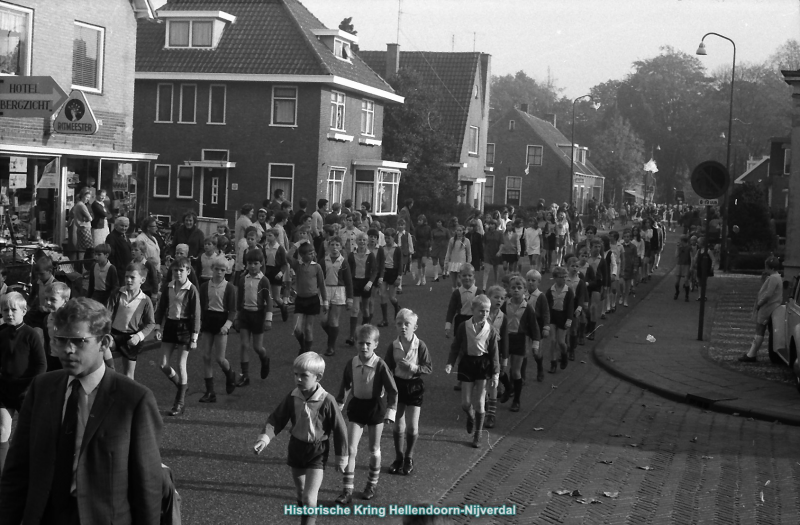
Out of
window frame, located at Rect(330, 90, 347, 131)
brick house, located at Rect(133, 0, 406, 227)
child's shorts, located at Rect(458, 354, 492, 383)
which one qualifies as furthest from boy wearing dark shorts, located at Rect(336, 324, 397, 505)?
Result: window frame, located at Rect(330, 90, 347, 131)

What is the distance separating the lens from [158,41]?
129 ft

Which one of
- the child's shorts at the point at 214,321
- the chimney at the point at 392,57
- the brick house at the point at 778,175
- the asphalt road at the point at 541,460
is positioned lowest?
the asphalt road at the point at 541,460

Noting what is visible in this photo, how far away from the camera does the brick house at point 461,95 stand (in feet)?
179

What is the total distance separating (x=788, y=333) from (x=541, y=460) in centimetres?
684

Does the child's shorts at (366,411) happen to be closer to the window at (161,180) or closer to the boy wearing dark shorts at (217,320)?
the boy wearing dark shorts at (217,320)

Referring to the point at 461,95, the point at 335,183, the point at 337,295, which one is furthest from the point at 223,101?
the point at 337,295

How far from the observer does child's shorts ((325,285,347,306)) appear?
1466 centimetres

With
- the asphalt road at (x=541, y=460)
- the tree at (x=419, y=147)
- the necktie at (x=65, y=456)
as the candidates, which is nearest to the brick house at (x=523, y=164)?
the tree at (x=419, y=147)

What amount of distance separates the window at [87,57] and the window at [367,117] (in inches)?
706

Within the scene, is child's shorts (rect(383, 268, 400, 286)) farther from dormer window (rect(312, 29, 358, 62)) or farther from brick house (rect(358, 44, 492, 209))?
brick house (rect(358, 44, 492, 209))

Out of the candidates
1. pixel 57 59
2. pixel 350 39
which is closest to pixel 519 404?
pixel 57 59

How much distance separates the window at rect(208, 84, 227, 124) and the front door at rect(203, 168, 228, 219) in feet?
6.19

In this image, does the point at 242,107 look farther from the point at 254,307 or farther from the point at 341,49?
the point at 254,307

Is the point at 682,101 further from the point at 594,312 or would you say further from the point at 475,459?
the point at 475,459
